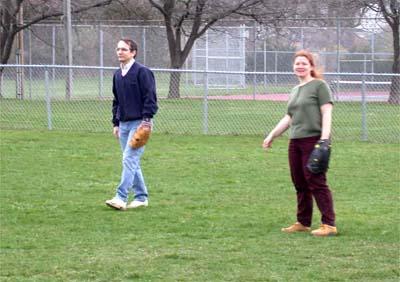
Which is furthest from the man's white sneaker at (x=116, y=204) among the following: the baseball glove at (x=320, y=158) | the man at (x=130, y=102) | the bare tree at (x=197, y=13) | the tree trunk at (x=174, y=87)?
the bare tree at (x=197, y=13)

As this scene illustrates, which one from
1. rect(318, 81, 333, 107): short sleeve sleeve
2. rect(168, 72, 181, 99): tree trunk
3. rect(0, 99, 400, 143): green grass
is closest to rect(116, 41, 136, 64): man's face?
rect(318, 81, 333, 107): short sleeve sleeve

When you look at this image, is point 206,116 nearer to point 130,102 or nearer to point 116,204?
point 130,102

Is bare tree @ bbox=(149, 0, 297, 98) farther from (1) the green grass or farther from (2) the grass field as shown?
(2) the grass field

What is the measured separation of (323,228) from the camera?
8.06 m

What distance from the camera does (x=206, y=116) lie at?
17688 mm

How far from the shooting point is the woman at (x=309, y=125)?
7.93 metres

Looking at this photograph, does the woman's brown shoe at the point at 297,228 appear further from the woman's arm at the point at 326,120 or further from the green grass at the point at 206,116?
the green grass at the point at 206,116

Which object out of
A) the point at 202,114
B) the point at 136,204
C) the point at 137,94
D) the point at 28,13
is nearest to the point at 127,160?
the point at 136,204

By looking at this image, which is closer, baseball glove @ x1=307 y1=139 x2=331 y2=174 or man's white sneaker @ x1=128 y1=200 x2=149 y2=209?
baseball glove @ x1=307 y1=139 x2=331 y2=174

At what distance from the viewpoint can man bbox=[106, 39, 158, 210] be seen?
30.6ft

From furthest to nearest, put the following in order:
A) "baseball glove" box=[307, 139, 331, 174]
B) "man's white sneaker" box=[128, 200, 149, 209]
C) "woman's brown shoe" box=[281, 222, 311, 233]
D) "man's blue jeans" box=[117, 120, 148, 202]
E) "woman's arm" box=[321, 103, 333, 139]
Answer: "man's white sneaker" box=[128, 200, 149, 209] < "man's blue jeans" box=[117, 120, 148, 202] < "woman's brown shoe" box=[281, 222, 311, 233] < "woman's arm" box=[321, 103, 333, 139] < "baseball glove" box=[307, 139, 331, 174]

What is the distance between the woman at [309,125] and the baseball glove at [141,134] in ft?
5.38

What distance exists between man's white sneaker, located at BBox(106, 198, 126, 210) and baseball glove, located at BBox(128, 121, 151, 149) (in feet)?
1.88

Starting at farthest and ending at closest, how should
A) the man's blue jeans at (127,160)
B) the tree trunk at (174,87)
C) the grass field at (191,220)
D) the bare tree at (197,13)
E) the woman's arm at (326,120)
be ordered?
the bare tree at (197,13) < the tree trunk at (174,87) < the man's blue jeans at (127,160) < the woman's arm at (326,120) < the grass field at (191,220)
